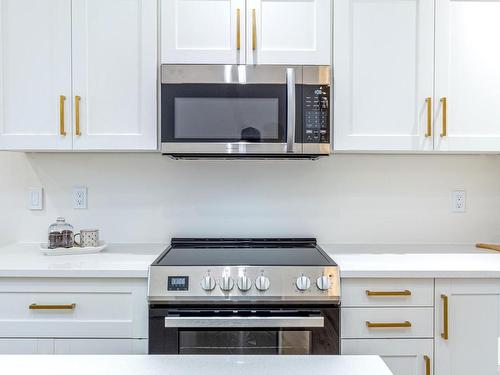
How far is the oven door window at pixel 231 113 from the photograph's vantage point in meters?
1.79

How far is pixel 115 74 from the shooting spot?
183 centimetres

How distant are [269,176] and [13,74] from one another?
4.11 feet

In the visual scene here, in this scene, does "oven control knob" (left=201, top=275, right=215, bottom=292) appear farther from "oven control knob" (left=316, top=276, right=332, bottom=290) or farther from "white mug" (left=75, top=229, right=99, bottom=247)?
"white mug" (left=75, top=229, right=99, bottom=247)

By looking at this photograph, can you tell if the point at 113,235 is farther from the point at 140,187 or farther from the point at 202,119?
the point at 202,119

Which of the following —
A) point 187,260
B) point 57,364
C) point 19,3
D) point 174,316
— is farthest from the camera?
point 19,3

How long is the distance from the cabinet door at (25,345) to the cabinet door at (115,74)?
0.80 meters

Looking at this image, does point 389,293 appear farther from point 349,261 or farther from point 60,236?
point 60,236

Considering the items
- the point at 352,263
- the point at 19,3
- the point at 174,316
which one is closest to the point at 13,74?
the point at 19,3

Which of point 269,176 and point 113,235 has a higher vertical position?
point 269,176

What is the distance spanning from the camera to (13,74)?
71.8 inches

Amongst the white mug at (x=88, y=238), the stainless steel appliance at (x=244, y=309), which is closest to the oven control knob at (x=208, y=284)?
the stainless steel appliance at (x=244, y=309)

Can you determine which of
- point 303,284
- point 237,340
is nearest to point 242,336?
point 237,340

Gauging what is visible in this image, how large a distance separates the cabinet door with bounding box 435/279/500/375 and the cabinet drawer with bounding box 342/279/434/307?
50 millimetres

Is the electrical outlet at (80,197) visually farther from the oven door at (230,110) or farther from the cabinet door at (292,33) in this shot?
the cabinet door at (292,33)
